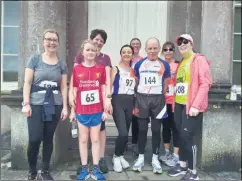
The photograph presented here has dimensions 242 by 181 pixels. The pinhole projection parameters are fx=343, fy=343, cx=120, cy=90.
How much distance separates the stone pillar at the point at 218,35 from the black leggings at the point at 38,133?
8.63 feet

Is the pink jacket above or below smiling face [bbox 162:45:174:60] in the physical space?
below

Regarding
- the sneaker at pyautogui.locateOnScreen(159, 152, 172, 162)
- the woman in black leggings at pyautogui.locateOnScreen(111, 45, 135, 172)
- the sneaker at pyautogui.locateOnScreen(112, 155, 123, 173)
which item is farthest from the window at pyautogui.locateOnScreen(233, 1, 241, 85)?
the sneaker at pyautogui.locateOnScreen(112, 155, 123, 173)

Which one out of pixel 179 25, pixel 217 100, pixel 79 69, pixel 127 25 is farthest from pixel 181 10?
pixel 79 69

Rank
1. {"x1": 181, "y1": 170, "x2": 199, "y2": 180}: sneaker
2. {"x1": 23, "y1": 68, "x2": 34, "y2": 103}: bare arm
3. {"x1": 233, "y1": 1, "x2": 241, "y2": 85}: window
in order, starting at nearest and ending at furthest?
{"x1": 23, "y1": 68, "x2": 34, "y2": 103}: bare arm
{"x1": 181, "y1": 170, "x2": 199, "y2": 180}: sneaker
{"x1": 233, "y1": 1, "x2": 241, "y2": 85}: window

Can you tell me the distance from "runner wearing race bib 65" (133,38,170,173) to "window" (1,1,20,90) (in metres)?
3.51

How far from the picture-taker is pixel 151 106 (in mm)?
4816

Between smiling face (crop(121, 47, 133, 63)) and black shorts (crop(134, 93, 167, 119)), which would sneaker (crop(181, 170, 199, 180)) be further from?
smiling face (crop(121, 47, 133, 63))

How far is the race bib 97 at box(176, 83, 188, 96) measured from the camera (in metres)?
4.61

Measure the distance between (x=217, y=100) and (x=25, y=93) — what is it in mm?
2925

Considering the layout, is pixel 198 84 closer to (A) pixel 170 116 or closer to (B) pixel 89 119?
(A) pixel 170 116

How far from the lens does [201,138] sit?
215 inches

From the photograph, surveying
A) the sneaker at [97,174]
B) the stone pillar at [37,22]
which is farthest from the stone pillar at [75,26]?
the sneaker at [97,174]

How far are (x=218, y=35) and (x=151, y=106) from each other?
5.69 ft

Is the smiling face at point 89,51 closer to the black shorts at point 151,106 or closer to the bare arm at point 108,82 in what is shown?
the bare arm at point 108,82
